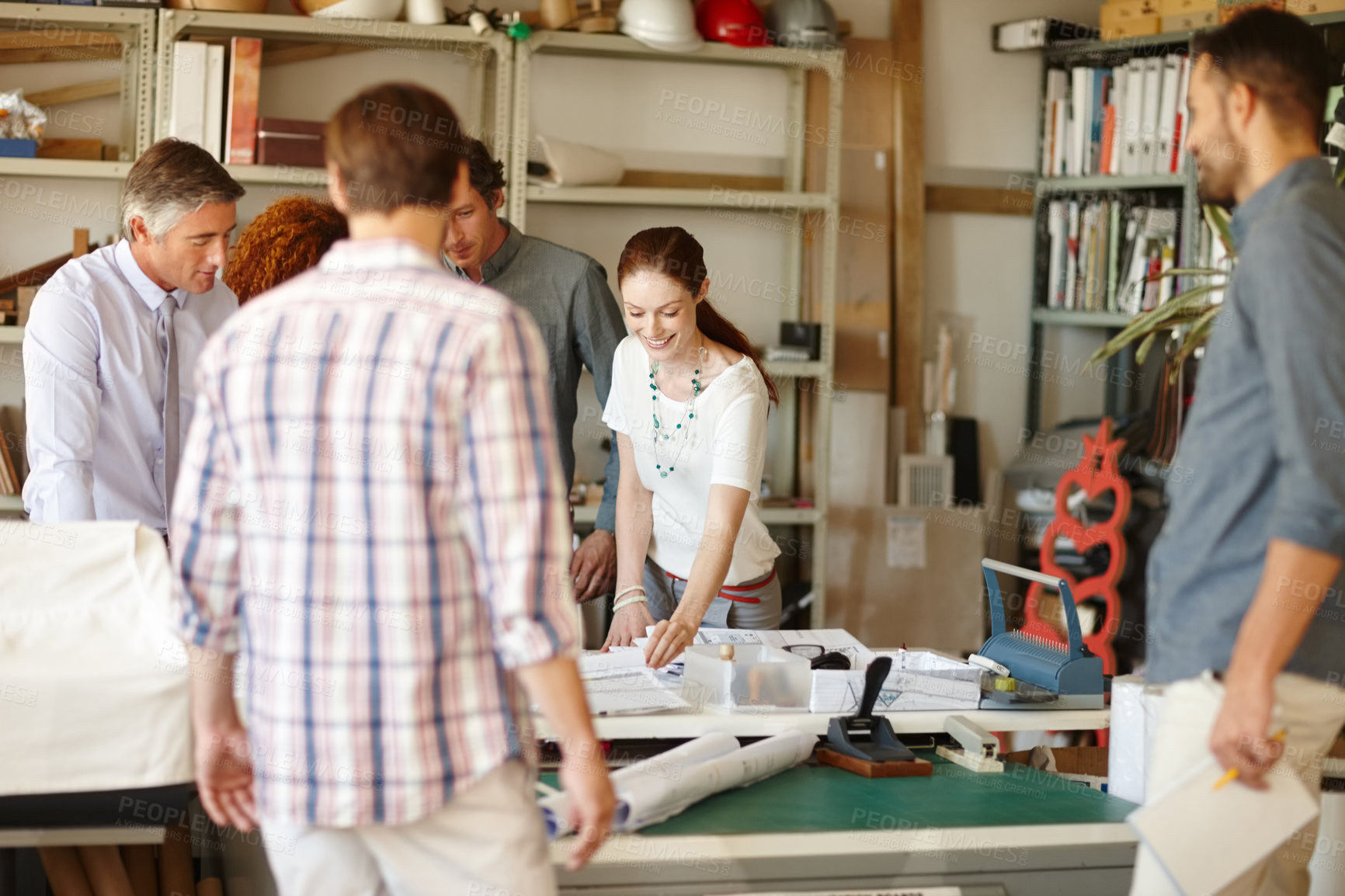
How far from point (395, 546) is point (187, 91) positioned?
284cm

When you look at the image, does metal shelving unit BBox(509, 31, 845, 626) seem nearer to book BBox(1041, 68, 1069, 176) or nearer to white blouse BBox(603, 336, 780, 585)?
book BBox(1041, 68, 1069, 176)

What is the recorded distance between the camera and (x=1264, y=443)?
1283 mm

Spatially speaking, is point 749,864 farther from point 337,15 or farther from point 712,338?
point 337,15

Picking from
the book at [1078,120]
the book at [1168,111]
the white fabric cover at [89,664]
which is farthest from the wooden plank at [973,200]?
the white fabric cover at [89,664]

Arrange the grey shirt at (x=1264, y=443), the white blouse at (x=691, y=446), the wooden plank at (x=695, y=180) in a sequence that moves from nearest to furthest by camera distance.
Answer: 1. the grey shirt at (x=1264, y=443)
2. the white blouse at (x=691, y=446)
3. the wooden plank at (x=695, y=180)

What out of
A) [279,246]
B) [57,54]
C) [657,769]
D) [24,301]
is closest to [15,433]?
[24,301]

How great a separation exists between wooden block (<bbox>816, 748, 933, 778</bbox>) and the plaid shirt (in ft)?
2.78

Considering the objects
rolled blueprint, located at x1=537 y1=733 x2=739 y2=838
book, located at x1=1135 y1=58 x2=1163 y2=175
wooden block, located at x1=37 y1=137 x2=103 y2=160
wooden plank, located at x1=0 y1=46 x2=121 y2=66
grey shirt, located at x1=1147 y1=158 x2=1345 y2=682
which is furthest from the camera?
book, located at x1=1135 y1=58 x2=1163 y2=175

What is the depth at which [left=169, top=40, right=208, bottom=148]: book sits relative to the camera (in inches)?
136

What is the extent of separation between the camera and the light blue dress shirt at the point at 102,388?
2059mm

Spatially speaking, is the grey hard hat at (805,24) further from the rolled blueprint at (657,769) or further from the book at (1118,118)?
the rolled blueprint at (657,769)

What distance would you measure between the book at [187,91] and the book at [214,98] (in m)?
0.01

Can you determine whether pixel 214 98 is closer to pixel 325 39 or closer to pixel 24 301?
pixel 325 39

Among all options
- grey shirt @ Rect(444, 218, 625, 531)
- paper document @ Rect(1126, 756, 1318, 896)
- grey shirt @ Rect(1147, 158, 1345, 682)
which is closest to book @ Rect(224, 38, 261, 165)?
grey shirt @ Rect(444, 218, 625, 531)
